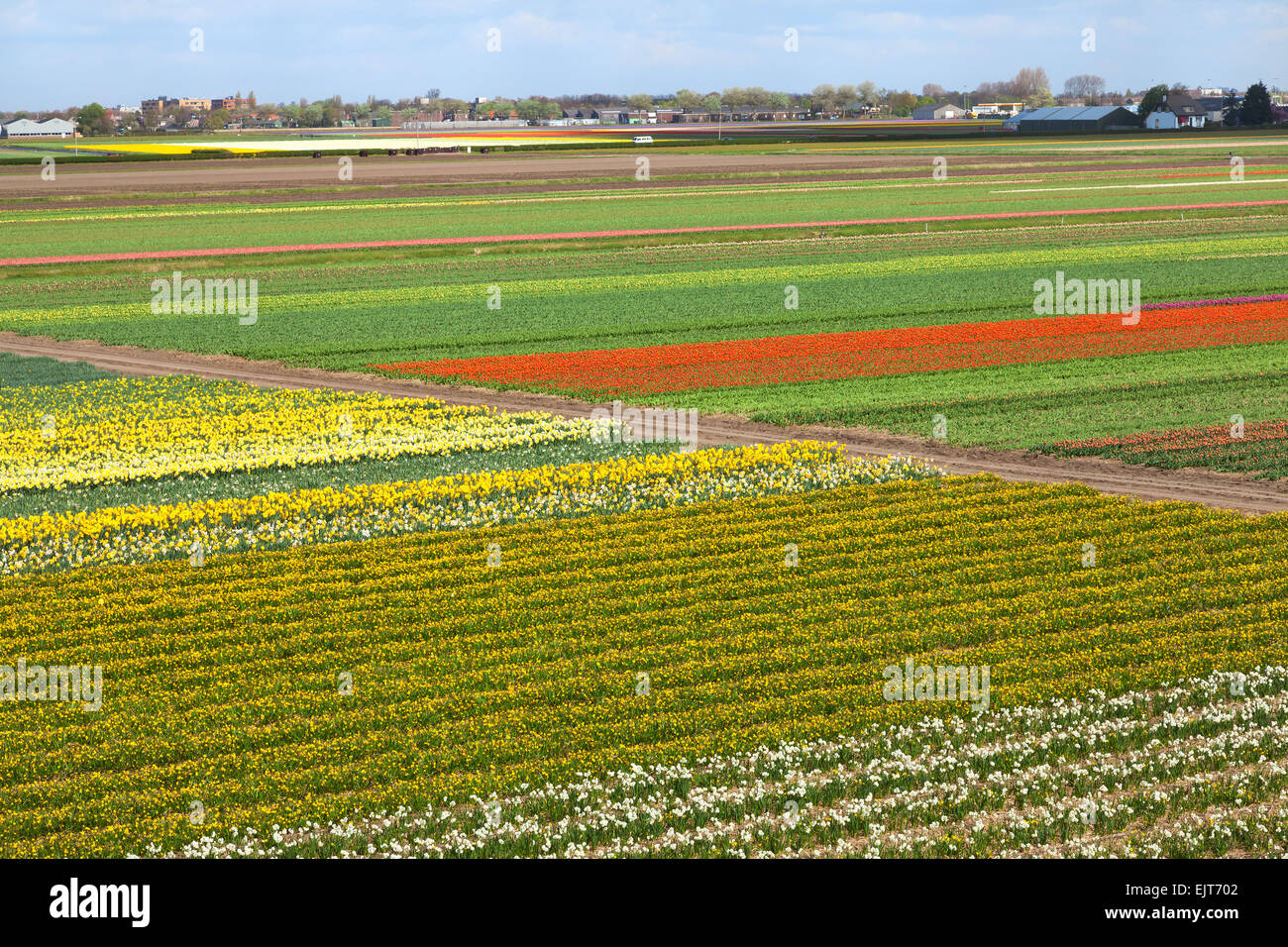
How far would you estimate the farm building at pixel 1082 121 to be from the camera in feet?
601

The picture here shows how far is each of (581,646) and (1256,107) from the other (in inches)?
7438

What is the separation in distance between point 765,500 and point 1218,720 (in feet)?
34.0

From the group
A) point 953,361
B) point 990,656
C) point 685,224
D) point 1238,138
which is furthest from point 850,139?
point 990,656

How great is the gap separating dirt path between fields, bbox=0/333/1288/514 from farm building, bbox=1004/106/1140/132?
543ft

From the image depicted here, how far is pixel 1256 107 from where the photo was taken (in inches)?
7023

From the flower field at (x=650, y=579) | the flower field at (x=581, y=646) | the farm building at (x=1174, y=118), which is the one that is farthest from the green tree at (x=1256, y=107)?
the flower field at (x=581, y=646)

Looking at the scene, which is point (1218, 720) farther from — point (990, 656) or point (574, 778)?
point (574, 778)

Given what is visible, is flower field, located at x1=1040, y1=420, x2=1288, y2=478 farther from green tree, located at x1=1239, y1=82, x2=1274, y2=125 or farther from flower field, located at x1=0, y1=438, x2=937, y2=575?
green tree, located at x1=1239, y1=82, x2=1274, y2=125

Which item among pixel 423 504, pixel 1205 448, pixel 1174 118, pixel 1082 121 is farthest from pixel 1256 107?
pixel 423 504

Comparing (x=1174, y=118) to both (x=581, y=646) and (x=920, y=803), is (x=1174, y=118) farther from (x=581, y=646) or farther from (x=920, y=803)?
(x=920, y=803)

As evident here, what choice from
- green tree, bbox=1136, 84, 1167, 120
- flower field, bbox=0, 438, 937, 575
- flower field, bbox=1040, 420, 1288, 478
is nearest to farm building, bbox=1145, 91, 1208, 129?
green tree, bbox=1136, 84, 1167, 120

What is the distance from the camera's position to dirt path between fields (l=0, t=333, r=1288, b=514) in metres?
24.1

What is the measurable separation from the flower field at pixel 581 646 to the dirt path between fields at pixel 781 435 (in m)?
2.17

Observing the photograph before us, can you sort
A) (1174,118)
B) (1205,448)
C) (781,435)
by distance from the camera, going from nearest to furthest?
1. (1205,448)
2. (781,435)
3. (1174,118)
